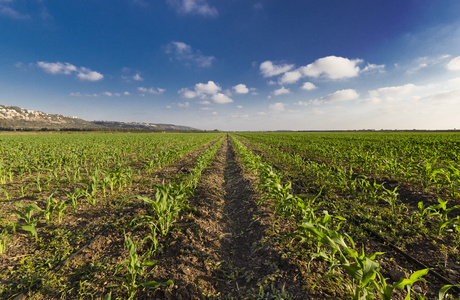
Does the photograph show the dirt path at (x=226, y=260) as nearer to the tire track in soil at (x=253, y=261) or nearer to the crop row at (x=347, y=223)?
the tire track in soil at (x=253, y=261)

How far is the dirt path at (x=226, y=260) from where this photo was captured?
2711 mm

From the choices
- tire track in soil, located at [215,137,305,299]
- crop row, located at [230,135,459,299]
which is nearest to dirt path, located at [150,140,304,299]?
tire track in soil, located at [215,137,305,299]

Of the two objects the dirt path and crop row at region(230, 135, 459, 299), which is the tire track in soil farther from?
crop row at region(230, 135, 459, 299)

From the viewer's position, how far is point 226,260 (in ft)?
11.6

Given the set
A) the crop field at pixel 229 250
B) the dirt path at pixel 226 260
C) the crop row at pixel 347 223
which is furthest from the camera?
the dirt path at pixel 226 260

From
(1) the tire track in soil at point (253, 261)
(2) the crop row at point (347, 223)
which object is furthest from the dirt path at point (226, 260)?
(2) the crop row at point (347, 223)

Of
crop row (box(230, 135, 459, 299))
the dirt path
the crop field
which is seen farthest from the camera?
the dirt path

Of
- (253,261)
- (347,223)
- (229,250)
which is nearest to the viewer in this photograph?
(253,261)

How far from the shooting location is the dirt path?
2.71 metres

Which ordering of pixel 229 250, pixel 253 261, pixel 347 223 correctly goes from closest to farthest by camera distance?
pixel 253 261 < pixel 229 250 < pixel 347 223

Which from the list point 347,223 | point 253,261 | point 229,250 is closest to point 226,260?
point 229,250

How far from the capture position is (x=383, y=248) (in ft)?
12.0

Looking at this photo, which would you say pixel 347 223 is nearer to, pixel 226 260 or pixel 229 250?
pixel 229 250

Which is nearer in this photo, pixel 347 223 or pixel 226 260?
pixel 226 260
